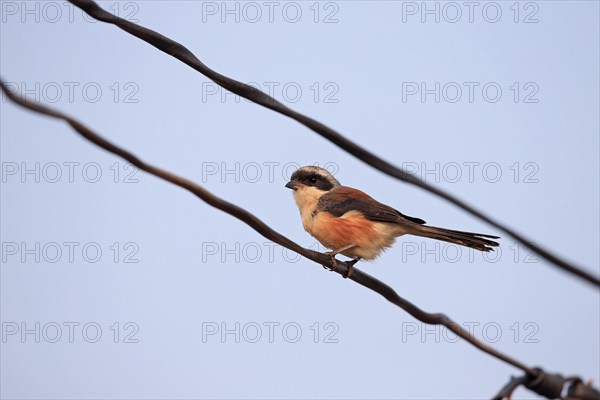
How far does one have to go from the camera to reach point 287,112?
303 cm

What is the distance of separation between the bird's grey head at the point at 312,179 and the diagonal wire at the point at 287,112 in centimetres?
365

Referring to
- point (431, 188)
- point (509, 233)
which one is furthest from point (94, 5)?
point (509, 233)

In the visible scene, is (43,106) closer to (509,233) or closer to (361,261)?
(509,233)

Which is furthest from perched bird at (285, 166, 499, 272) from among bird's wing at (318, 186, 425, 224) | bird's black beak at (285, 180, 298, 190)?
bird's black beak at (285, 180, 298, 190)

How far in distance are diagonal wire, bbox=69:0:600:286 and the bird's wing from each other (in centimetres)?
334

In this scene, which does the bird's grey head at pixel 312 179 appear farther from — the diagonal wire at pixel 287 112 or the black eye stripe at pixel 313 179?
the diagonal wire at pixel 287 112

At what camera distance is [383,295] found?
3.50 metres

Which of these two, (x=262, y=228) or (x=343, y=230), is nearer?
(x=262, y=228)

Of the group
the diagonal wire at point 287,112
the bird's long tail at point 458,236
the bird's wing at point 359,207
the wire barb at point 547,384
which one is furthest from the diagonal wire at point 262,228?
the bird's wing at point 359,207

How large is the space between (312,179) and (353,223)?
2.39ft

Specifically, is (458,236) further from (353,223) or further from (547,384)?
(547,384)

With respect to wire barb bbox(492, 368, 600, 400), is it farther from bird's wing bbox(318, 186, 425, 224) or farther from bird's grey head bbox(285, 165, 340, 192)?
bird's grey head bbox(285, 165, 340, 192)

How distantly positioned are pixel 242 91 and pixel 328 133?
51 cm

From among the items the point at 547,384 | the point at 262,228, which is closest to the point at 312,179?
the point at 262,228
